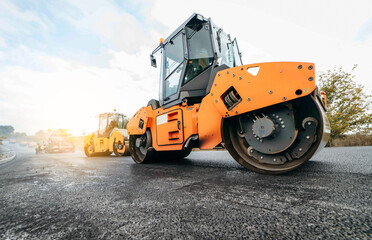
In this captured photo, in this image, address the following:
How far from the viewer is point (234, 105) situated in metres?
2.25

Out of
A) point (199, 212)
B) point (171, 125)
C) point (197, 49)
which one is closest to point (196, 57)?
point (197, 49)

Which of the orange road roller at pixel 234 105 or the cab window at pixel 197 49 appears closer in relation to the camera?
the orange road roller at pixel 234 105

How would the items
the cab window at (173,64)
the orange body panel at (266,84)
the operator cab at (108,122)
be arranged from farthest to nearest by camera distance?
the operator cab at (108,122) → the cab window at (173,64) → the orange body panel at (266,84)

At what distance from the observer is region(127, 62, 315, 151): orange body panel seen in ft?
6.07

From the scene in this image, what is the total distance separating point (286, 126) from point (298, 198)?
98 cm

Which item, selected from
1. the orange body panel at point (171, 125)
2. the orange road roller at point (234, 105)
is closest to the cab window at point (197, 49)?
the orange road roller at point (234, 105)

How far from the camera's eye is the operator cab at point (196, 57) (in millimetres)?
2996

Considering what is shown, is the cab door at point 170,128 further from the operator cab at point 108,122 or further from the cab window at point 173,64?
the operator cab at point 108,122

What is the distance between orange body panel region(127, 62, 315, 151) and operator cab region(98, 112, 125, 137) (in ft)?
26.5

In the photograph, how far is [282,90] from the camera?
75.3 inches

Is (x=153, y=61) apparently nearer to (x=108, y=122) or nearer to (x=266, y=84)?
(x=266, y=84)

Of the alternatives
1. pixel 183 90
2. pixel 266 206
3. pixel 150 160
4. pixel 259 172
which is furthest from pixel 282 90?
pixel 150 160

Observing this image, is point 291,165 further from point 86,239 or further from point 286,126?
point 86,239

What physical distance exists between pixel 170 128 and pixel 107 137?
8.02 m
